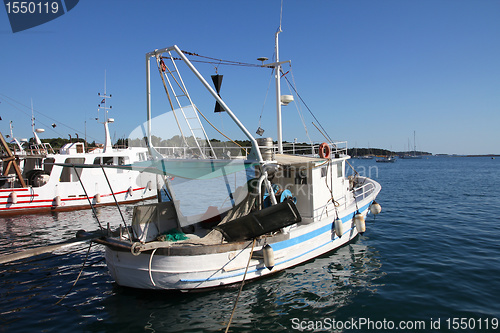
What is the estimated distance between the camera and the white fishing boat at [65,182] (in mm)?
20188

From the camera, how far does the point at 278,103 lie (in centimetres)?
1209

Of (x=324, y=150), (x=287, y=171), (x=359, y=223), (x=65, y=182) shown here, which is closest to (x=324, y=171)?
(x=324, y=150)

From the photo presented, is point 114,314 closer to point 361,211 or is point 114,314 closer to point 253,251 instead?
point 253,251

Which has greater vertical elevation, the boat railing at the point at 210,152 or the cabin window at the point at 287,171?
the boat railing at the point at 210,152

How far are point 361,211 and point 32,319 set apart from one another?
10952 mm

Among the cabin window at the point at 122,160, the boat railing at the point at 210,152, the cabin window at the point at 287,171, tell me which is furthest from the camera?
the cabin window at the point at 122,160

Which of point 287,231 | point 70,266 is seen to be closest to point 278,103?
point 287,231

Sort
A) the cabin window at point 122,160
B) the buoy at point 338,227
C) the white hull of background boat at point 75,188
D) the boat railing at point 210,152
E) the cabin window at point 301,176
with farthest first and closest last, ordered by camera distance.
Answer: the cabin window at point 122,160
the white hull of background boat at point 75,188
the buoy at point 338,227
the cabin window at point 301,176
the boat railing at point 210,152

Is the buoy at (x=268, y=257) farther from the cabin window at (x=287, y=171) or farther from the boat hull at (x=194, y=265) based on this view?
the cabin window at (x=287, y=171)

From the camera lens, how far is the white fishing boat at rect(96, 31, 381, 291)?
7.45 metres
